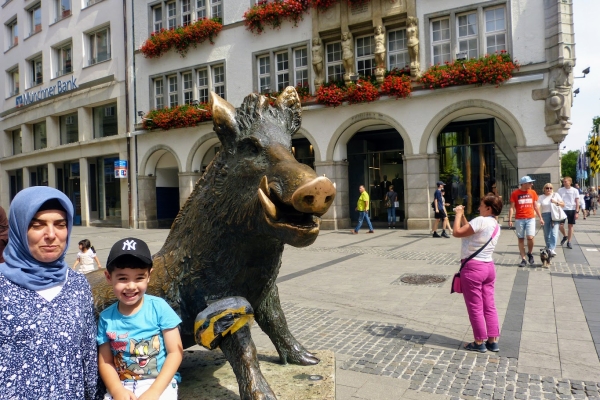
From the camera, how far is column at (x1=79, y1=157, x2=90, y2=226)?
75.2 feet

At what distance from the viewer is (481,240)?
4.26m

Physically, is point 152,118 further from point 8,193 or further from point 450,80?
point 8,193

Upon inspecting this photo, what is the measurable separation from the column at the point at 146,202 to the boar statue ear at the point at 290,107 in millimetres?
19635

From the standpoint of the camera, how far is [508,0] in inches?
537

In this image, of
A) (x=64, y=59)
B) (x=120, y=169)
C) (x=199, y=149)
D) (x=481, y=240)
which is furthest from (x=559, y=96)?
(x=64, y=59)

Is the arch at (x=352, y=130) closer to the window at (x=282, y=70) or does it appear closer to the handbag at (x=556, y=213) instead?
the window at (x=282, y=70)

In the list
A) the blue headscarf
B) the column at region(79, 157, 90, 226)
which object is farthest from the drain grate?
the column at region(79, 157, 90, 226)

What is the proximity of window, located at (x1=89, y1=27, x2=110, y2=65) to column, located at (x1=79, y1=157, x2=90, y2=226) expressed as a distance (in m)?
5.07

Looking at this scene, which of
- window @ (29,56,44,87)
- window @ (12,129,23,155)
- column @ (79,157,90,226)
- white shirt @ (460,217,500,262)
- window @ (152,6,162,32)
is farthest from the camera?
window @ (12,129,23,155)

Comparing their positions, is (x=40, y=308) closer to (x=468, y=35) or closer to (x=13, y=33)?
(x=468, y=35)

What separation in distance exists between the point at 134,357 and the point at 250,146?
107 cm

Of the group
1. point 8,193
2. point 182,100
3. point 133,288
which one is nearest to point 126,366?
point 133,288

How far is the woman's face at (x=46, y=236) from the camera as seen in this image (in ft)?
5.19

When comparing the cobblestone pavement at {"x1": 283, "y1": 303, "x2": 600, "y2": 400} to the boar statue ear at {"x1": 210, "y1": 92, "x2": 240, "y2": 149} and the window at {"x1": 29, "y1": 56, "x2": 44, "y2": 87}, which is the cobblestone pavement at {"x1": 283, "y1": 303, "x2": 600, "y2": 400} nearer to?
the boar statue ear at {"x1": 210, "y1": 92, "x2": 240, "y2": 149}
